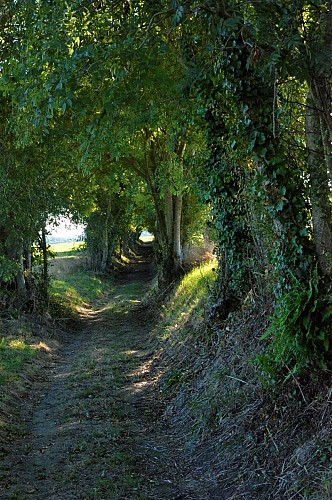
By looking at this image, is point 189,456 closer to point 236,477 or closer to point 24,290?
point 236,477

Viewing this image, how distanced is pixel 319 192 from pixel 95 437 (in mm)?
5016

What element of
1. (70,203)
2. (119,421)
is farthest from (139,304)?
(119,421)

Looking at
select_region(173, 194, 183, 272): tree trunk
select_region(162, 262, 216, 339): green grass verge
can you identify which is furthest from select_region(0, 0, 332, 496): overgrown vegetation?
select_region(173, 194, 183, 272): tree trunk

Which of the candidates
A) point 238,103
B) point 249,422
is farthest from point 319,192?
point 249,422

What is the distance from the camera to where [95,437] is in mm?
7691

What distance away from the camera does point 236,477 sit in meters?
5.89

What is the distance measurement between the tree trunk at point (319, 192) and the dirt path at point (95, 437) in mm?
3433

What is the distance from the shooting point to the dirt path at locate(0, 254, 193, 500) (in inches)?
242

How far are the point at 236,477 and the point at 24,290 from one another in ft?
46.5

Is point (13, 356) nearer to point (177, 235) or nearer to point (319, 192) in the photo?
point (319, 192)

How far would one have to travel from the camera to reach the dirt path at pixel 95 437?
6.14 m

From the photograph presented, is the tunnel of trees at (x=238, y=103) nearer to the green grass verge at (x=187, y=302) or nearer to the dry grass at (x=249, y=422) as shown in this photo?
the dry grass at (x=249, y=422)

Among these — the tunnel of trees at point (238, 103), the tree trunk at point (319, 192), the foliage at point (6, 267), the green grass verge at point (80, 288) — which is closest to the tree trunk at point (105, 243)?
the green grass verge at point (80, 288)

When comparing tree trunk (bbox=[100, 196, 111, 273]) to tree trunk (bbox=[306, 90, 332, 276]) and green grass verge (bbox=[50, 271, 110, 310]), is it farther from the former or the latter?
tree trunk (bbox=[306, 90, 332, 276])
